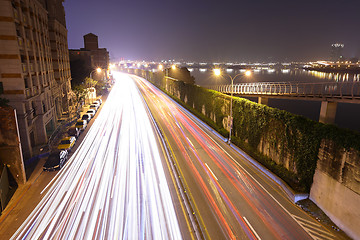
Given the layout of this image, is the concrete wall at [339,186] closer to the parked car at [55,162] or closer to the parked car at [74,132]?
the parked car at [55,162]

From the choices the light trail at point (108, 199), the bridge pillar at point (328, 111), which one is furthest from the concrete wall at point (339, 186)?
the bridge pillar at point (328, 111)

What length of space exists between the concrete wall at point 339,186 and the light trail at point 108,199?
9.87m

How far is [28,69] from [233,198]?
82.0 ft

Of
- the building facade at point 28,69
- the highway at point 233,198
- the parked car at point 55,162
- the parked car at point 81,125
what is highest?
the building facade at point 28,69

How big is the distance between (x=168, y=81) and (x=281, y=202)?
191ft

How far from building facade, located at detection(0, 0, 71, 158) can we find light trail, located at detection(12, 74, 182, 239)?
236 inches

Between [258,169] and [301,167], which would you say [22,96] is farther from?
[301,167]

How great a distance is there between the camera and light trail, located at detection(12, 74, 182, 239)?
42.4 feet

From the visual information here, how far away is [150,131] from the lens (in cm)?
3084

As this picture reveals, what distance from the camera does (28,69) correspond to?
2500 cm

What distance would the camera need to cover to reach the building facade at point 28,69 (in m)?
21.8

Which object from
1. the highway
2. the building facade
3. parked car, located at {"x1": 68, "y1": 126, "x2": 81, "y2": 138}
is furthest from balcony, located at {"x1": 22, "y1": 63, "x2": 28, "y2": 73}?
the highway

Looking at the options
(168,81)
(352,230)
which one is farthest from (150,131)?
(168,81)

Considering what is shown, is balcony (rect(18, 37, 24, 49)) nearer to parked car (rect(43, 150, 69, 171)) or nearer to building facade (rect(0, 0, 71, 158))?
building facade (rect(0, 0, 71, 158))
